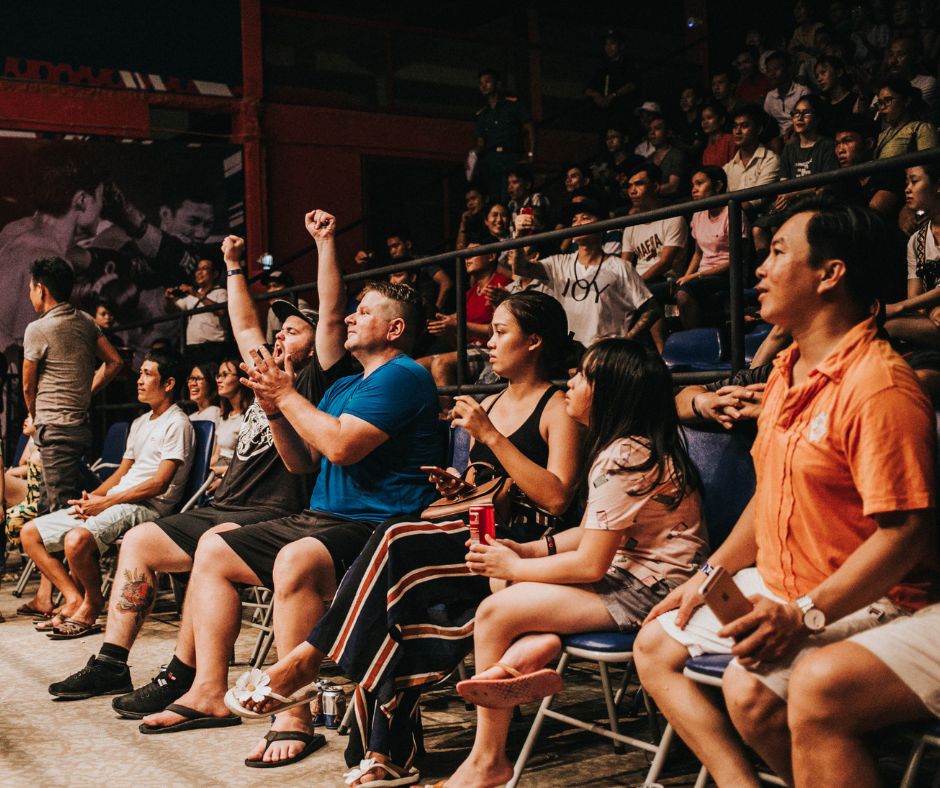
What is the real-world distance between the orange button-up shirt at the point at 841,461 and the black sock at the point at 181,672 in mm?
2097

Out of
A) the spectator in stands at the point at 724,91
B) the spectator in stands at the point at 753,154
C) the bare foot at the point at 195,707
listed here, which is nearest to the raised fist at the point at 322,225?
the bare foot at the point at 195,707

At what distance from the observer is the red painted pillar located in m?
10.2

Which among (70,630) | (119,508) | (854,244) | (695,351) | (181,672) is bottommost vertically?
(70,630)

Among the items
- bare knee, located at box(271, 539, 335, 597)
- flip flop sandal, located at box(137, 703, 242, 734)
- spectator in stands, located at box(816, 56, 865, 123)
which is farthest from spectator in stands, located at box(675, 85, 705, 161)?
flip flop sandal, located at box(137, 703, 242, 734)

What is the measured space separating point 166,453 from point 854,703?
12.5 feet

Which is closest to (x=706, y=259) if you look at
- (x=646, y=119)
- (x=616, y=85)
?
(x=646, y=119)

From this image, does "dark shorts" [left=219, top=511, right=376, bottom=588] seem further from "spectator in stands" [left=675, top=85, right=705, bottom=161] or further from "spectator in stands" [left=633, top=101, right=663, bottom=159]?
"spectator in stands" [left=633, top=101, right=663, bottom=159]

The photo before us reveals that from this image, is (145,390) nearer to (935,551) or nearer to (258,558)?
(258,558)

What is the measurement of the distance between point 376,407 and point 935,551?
1650mm

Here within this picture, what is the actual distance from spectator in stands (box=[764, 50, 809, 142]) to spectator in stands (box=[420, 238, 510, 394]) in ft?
9.94

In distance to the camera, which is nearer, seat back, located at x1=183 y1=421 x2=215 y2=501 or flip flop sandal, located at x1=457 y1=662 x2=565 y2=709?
flip flop sandal, located at x1=457 y1=662 x2=565 y2=709

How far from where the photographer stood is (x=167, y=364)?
16.6 feet

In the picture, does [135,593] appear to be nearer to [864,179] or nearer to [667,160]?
[864,179]

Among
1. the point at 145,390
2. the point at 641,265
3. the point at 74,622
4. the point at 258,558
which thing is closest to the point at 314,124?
the point at 641,265
